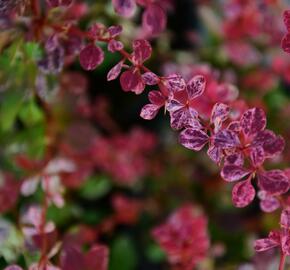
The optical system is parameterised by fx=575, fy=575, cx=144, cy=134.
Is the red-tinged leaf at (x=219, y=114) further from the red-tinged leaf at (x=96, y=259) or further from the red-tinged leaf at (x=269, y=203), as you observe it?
the red-tinged leaf at (x=96, y=259)

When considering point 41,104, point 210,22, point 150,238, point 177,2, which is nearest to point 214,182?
point 150,238

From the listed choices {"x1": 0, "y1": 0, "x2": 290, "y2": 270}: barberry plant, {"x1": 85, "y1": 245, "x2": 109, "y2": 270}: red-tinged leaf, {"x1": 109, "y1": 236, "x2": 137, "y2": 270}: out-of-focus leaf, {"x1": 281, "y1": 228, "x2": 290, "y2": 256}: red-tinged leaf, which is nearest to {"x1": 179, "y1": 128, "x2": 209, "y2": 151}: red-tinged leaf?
{"x1": 0, "y1": 0, "x2": 290, "y2": 270}: barberry plant

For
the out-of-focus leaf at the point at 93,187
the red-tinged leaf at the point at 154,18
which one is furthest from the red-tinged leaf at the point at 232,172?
the out-of-focus leaf at the point at 93,187

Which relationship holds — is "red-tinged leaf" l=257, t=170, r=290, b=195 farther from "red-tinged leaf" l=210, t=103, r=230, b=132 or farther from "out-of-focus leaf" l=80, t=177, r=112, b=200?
"out-of-focus leaf" l=80, t=177, r=112, b=200

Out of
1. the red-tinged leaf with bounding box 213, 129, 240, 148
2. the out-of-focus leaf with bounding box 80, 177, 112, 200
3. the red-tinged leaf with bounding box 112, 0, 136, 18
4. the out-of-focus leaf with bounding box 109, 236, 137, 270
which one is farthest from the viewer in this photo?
the out-of-focus leaf with bounding box 80, 177, 112, 200

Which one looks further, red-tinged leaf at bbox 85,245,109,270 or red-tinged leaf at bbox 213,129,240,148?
red-tinged leaf at bbox 85,245,109,270

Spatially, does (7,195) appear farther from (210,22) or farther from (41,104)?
(210,22)
